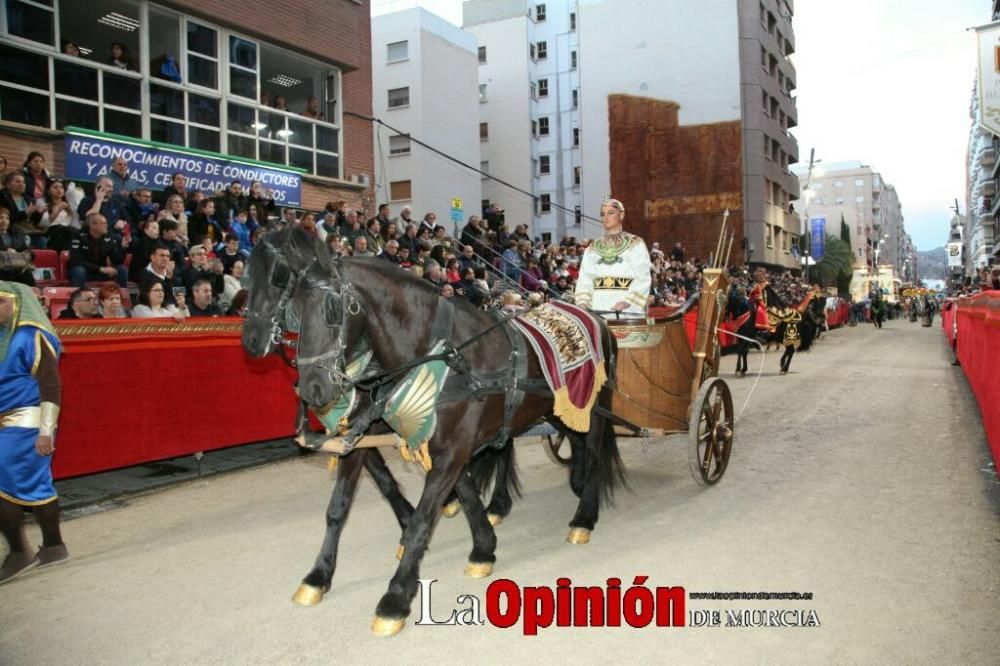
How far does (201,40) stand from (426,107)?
17525 mm

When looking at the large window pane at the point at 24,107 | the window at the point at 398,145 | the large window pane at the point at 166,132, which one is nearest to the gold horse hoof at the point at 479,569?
the large window pane at the point at 24,107

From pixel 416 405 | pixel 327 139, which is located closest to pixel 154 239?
pixel 416 405

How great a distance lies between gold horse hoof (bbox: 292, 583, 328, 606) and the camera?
364cm

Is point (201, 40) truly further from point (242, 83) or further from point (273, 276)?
point (273, 276)

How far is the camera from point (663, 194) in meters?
38.4

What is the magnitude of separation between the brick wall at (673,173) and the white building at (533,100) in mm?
4887

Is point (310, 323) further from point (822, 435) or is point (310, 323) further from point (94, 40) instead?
point (94, 40)

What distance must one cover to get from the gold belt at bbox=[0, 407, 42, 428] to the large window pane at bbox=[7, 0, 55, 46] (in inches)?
375

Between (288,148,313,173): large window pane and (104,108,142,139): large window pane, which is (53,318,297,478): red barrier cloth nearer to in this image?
(104,108,142,139): large window pane

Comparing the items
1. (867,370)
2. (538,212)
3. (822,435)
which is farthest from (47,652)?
(538,212)

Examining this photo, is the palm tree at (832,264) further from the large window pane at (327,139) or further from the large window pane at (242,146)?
the large window pane at (242,146)

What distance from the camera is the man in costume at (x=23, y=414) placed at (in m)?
4.06

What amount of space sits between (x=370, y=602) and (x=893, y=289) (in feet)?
418

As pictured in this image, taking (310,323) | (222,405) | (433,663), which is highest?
(310,323)
